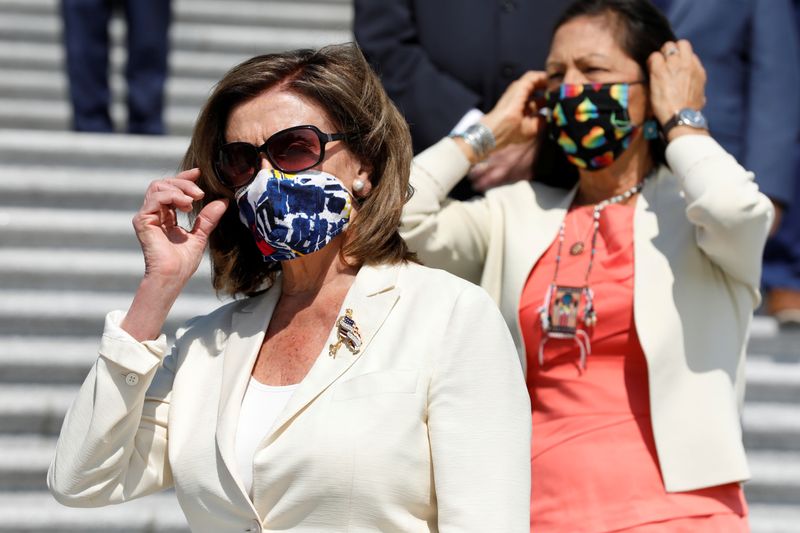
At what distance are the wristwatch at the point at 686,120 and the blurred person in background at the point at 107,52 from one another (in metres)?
2.68

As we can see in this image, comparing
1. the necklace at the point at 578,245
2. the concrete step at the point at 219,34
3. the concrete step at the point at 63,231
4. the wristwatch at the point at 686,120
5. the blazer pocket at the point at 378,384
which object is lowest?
the concrete step at the point at 63,231

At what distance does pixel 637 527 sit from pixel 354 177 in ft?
3.37

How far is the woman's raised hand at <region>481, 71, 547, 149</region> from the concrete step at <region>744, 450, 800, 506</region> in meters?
1.75

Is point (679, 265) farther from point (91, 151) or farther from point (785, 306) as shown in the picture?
point (91, 151)

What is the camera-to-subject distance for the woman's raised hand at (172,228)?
2.62 m

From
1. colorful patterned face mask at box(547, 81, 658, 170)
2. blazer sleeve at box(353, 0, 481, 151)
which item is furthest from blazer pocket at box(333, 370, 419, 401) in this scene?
blazer sleeve at box(353, 0, 481, 151)

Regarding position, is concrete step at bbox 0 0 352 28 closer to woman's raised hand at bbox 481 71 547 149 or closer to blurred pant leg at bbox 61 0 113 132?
blurred pant leg at bbox 61 0 113 132

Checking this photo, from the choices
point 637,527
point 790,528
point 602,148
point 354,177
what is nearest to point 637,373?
Answer: point 637,527

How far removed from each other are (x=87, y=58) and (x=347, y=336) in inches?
126

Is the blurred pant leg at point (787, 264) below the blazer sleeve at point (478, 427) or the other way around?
below

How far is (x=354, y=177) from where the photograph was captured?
8.79ft

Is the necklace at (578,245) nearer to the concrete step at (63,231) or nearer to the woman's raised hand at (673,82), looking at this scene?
the woman's raised hand at (673,82)

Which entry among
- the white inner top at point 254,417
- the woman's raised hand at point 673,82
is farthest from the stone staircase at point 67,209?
the woman's raised hand at point 673,82

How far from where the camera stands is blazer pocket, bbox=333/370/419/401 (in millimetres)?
2371
